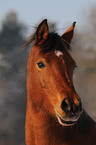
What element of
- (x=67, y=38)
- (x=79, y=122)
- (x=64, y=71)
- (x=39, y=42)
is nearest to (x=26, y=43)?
(x=39, y=42)

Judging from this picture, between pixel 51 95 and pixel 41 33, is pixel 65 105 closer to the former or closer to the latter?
pixel 51 95

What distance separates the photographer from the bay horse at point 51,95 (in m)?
3.93

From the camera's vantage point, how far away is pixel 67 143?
166 inches

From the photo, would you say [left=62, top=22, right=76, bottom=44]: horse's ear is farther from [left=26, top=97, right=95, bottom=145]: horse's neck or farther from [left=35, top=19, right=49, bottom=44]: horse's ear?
[left=26, top=97, right=95, bottom=145]: horse's neck

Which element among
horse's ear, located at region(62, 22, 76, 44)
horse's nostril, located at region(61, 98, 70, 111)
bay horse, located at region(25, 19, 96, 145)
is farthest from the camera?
horse's ear, located at region(62, 22, 76, 44)

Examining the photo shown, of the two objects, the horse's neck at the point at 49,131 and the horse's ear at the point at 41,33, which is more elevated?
the horse's ear at the point at 41,33

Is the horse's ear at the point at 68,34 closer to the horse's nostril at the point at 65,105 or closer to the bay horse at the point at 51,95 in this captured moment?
the bay horse at the point at 51,95

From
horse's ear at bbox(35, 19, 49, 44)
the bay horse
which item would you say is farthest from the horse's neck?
horse's ear at bbox(35, 19, 49, 44)

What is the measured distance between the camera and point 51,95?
161 inches

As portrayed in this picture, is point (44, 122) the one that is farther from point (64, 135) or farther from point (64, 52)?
point (64, 52)

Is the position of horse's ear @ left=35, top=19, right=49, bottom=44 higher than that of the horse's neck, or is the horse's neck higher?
horse's ear @ left=35, top=19, right=49, bottom=44

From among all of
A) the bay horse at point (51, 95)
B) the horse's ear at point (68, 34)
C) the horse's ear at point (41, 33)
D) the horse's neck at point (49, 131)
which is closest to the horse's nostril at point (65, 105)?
the bay horse at point (51, 95)

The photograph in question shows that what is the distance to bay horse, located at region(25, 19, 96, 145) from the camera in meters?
3.93

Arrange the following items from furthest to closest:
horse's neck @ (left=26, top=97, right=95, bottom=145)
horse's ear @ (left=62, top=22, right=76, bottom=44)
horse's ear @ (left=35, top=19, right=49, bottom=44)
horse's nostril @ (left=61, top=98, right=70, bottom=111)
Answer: horse's ear @ (left=62, top=22, right=76, bottom=44)
horse's ear @ (left=35, top=19, right=49, bottom=44)
horse's neck @ (left=26, top=97, right=95, bottom=145)
horse's nostril @ (left=61, top=98, right=70, bottom=111)
